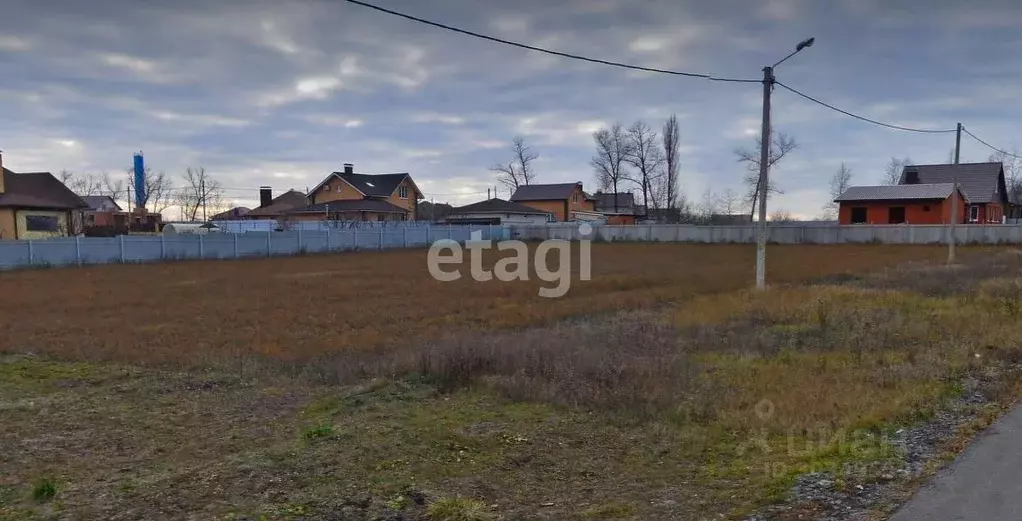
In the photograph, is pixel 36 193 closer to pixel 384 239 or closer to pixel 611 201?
pixel 384 239

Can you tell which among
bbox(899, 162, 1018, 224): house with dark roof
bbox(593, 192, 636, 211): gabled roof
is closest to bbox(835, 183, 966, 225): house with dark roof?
bbox(899, 162, 1018, 224): house with dark roof

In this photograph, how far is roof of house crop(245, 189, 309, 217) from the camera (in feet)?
221

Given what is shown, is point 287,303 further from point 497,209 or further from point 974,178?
point 974,178

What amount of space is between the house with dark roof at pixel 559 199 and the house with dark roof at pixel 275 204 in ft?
79.1

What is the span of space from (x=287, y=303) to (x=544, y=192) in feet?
183

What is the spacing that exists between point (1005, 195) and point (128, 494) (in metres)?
64.6

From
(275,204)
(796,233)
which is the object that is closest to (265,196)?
(275,204)

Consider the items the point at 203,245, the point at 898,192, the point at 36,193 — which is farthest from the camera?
the point at 898,192

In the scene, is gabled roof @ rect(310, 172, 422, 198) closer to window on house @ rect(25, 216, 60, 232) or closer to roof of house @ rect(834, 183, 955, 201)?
window on house @ rect(25, 216, 60, 232)

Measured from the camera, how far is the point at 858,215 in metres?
47.6

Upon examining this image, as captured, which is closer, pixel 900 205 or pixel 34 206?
pixel 34 206

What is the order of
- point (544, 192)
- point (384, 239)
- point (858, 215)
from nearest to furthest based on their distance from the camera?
point (384, 239), point (858, 215), point (544, 192)

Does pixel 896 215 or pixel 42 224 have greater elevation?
pixel 896 215

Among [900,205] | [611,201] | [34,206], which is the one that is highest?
[611,201]
